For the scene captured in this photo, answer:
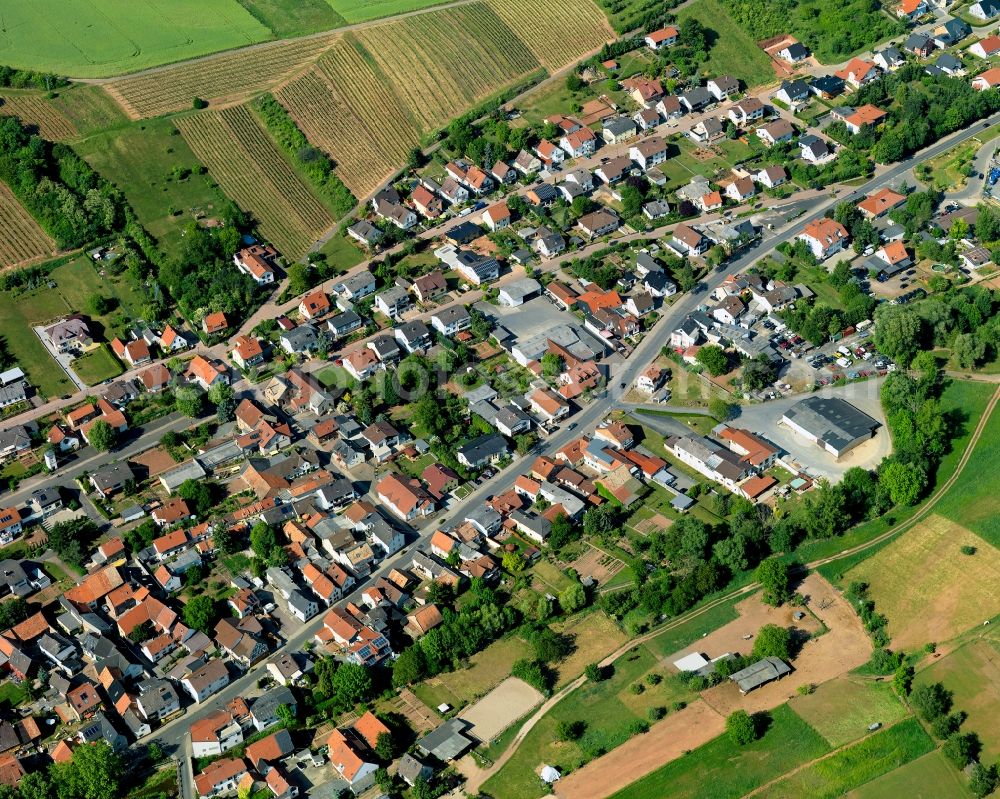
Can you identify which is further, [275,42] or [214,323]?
[275,42]

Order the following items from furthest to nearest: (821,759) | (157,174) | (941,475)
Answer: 1. (157,174)
2. (941,475)
3. (821,759)

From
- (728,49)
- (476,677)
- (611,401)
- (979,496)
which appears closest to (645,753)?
(476,677)

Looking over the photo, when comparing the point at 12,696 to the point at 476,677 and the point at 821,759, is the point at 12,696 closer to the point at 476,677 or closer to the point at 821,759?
the point at 476,677

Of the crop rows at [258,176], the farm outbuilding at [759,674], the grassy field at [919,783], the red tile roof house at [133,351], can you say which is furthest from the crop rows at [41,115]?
the grassy field at [919,783]

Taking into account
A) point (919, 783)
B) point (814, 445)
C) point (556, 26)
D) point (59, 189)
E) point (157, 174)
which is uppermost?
point (556, 26)

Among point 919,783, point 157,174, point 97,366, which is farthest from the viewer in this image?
point 157,174

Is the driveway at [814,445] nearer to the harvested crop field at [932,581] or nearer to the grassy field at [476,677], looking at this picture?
the harvested crop field at [932,581]

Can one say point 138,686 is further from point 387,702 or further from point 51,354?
point 51,354
